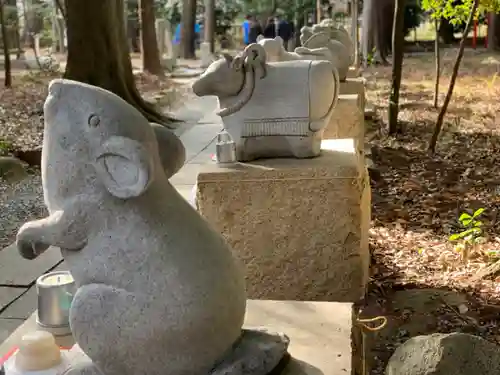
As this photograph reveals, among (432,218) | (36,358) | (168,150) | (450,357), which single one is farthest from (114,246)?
(432,218)

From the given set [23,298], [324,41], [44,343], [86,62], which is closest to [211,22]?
[86,62]

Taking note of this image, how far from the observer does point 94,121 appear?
1.58 m

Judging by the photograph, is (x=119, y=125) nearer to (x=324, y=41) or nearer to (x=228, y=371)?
(x=228, y=371)

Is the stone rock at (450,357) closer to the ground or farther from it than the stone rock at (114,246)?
closer to the ground

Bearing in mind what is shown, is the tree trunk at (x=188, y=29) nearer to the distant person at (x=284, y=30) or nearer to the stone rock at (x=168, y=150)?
the distant person at (x=284, y=30)

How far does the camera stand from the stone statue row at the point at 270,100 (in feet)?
11.8

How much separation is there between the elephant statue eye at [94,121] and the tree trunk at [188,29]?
59.9 feet

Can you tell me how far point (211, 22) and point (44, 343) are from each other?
59.9 feet

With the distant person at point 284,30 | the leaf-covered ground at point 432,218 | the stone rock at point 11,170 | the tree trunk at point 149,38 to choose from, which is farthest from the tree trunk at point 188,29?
the stone rock at point 11,170

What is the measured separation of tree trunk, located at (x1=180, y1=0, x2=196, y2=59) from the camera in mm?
19406

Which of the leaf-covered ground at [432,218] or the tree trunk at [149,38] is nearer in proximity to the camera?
the leaf-covered ground at [432,218]

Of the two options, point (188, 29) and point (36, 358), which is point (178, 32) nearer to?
point (188, 29)

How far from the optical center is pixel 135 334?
5.26ft

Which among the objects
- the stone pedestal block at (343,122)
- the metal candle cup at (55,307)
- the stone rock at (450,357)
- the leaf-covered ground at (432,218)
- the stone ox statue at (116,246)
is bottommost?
the leaf-covered ground at (432,218)
